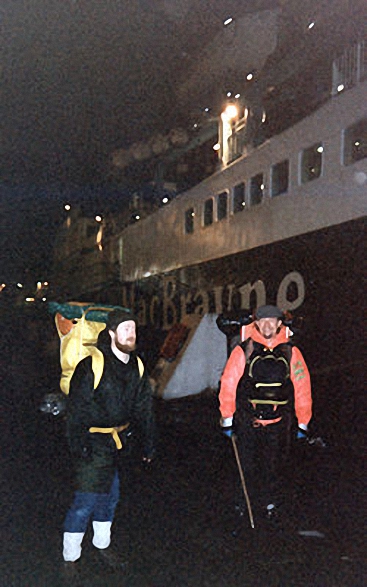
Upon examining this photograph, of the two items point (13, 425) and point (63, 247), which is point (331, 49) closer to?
point (13, 425)

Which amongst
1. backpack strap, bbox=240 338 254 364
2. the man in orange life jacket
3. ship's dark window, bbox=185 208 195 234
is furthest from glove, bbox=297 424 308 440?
ship's dark window, bbox=185 208 195 234

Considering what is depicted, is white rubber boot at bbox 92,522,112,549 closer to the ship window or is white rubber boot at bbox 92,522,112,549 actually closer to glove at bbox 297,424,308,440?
glove at bbox 297,424,308,440

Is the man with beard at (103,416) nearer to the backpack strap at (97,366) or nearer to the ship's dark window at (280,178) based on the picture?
the backpack strap at (97,366)

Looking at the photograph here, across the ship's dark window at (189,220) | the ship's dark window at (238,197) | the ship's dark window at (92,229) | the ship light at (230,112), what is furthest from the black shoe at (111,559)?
the ship's dark window at (92,229)

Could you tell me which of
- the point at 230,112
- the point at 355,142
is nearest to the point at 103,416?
the point at 355,142

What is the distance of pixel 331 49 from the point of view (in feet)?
53.6

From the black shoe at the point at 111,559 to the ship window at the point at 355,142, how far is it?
10.2m

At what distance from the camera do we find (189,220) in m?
23.2

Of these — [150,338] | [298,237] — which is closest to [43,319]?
[150,338]

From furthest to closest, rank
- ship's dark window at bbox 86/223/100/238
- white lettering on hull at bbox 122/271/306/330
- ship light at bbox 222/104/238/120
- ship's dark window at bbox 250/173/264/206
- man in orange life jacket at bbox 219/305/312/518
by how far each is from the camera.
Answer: ship's dark window at bbox 86/223/100/238 → ship light at bbox 222/104/238/120 → ship's dark window at bbox 250/173/264/206 → white lettering on hull at bbox 122/271/306/330 → man in orange life jacket at bbox 219/305/312/518

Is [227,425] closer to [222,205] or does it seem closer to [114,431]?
[114,431]

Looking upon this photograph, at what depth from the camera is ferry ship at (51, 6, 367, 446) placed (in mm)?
12156

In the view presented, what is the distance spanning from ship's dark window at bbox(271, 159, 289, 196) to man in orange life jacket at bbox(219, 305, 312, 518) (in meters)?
11.3

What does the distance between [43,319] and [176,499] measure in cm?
2299
